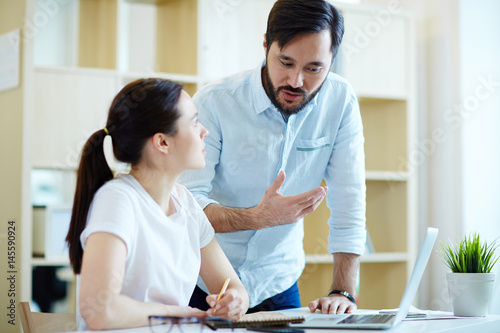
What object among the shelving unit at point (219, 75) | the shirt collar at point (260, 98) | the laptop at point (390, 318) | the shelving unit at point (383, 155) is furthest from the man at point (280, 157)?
the shelving unit at point (383, 155)

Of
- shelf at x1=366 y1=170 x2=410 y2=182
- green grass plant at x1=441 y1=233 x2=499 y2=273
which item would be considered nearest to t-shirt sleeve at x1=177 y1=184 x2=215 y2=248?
green grass plant at x1=441 y1=233 x2=499 y2=273

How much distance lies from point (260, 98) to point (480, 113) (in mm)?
1751

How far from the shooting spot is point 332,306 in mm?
1494

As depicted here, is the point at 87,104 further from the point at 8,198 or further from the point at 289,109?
the point at 289,109

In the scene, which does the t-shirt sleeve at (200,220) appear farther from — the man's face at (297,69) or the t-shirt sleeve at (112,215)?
the man's face at (297,69)

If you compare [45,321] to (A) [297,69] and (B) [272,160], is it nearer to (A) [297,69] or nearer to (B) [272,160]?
(B) [272,160]

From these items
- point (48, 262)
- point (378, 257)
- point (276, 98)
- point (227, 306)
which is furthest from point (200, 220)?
point (378, 257)

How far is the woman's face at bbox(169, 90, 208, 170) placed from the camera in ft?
4.42

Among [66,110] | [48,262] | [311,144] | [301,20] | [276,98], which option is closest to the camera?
[301,20]

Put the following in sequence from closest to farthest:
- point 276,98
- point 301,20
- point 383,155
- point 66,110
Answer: point 301,20
point 276,98
point 66,110
point 383,155

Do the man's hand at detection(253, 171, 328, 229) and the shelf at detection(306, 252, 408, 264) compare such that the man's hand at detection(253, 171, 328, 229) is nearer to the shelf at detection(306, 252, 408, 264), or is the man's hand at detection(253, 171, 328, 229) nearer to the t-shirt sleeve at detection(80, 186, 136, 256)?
the t-shirt sleeve at detection(80, 186, 136, 256)

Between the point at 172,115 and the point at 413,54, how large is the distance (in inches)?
92.0

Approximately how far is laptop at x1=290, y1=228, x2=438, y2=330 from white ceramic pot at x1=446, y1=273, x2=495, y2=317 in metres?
0.25

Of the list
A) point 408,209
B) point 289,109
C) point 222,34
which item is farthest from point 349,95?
point 408,209
